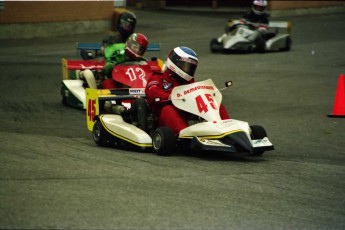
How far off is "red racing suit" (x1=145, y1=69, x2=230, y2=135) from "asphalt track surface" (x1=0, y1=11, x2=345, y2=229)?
372 millimetres

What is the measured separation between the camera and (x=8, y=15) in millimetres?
24578

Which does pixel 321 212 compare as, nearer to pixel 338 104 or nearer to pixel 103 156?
pixel 103 156

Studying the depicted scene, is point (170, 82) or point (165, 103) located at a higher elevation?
point (170, 82)

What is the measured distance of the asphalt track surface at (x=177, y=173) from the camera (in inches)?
270

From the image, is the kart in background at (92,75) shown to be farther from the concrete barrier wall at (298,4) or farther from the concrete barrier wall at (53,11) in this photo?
the concrete barrier wall at (298,4)

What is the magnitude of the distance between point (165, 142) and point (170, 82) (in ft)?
3.61

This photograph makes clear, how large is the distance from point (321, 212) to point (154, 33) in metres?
20.0

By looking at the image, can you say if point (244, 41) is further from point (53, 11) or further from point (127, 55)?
point (127, 55)

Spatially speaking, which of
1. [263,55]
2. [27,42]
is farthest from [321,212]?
[27,42]

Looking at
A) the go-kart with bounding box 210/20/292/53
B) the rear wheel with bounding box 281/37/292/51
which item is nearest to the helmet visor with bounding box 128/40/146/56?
the go-kart with bounding box 210/20/292/53

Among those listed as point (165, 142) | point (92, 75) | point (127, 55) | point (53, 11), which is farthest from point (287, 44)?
point (165, 142)

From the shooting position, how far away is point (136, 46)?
45.1 feet

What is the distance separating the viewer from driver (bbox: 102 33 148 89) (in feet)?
45.0

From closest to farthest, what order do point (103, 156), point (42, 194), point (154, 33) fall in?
point (42, 194)
point (103, 156)
point (154, 33)
